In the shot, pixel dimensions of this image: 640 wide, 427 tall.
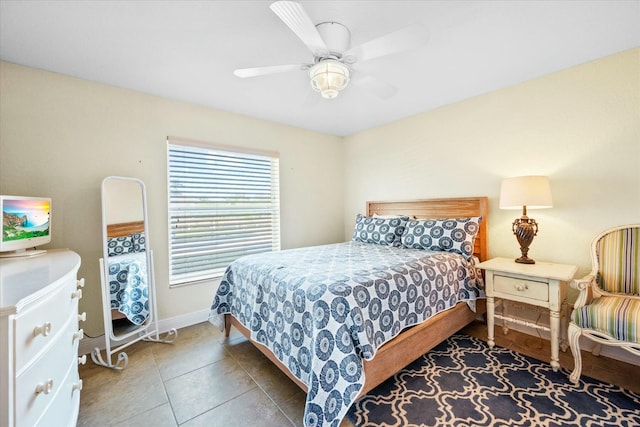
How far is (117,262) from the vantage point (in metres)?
2.30

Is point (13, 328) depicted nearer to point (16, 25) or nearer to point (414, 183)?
point (16, 25)

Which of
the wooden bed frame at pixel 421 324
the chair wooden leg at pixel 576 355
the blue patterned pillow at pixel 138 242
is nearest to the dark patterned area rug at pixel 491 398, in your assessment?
the chair wooden leg at pixel 576 355

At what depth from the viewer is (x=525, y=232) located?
2297mm

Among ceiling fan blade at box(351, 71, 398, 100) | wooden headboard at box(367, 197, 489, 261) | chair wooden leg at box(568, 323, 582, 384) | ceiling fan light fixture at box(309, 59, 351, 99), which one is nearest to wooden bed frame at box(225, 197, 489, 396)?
wooden headboard at box(367, 197, 489, 261)

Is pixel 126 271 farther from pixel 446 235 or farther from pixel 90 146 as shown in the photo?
pixel 446 235

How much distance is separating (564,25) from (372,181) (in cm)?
249

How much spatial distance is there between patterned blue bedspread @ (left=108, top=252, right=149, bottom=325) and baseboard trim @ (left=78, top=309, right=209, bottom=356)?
279mm

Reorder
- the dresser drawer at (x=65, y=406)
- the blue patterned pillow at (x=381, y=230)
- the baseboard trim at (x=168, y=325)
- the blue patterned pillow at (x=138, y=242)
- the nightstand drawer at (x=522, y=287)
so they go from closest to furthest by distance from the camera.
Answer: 1. the dresser drawer at (x=65, y=406)
2. the nightstand drawer at (x=522, y=287)
3. the baseboard trim at (x=168, y=325)
4. the blue patterned pillow at (x=138, y=242)
5. the blue patterned pillow at (x=381, y=230)

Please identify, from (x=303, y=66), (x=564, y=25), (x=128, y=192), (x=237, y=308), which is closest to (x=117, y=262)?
(x=128, y=192)

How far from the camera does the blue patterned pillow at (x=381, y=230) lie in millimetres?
2994

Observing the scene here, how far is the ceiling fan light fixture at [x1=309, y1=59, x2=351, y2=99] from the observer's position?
5.60 ft

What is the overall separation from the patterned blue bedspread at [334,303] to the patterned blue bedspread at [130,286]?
27.9 inches

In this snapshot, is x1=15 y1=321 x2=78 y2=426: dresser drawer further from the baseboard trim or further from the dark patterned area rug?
the dark patterned area rug

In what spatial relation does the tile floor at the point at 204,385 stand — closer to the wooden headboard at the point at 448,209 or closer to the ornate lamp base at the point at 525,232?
the ornate lamp base at the point at 525,232
